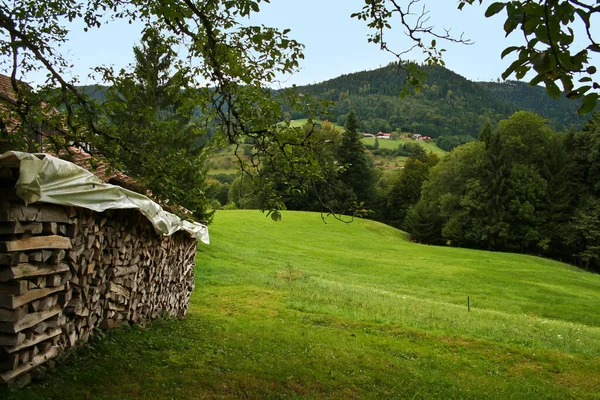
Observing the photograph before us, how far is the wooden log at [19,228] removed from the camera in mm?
3992

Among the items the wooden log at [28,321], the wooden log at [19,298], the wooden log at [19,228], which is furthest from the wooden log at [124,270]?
the wooden log at [19,228]

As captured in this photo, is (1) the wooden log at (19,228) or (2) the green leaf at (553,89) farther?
(1) the wooden log at (19,228)

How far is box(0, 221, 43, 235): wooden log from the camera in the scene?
13.1 feet

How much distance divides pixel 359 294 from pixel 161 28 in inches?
503

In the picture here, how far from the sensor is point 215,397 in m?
5.29

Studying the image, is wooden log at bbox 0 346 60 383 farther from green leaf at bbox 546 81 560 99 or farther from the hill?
the hill

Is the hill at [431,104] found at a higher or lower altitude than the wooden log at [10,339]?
higher

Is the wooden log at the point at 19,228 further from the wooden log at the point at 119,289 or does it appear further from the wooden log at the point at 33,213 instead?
the wooden log at the point at 119,289

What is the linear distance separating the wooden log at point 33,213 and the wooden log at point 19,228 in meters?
0.05

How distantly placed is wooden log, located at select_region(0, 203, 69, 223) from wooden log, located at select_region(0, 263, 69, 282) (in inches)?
18.3

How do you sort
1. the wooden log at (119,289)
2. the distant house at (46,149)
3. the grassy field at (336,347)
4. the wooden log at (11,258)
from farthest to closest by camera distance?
the distant house at (46,149), the wooden log at (119,289), the grassy field at (336,347), the wooden log at (11,258)

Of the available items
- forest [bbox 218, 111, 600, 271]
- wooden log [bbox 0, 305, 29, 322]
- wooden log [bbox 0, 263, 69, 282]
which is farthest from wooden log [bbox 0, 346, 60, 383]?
forest [bbox 218, 111, 600, 271]

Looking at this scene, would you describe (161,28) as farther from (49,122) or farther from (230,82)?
(49,122)

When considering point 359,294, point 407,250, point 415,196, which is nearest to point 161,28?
point 359,294
